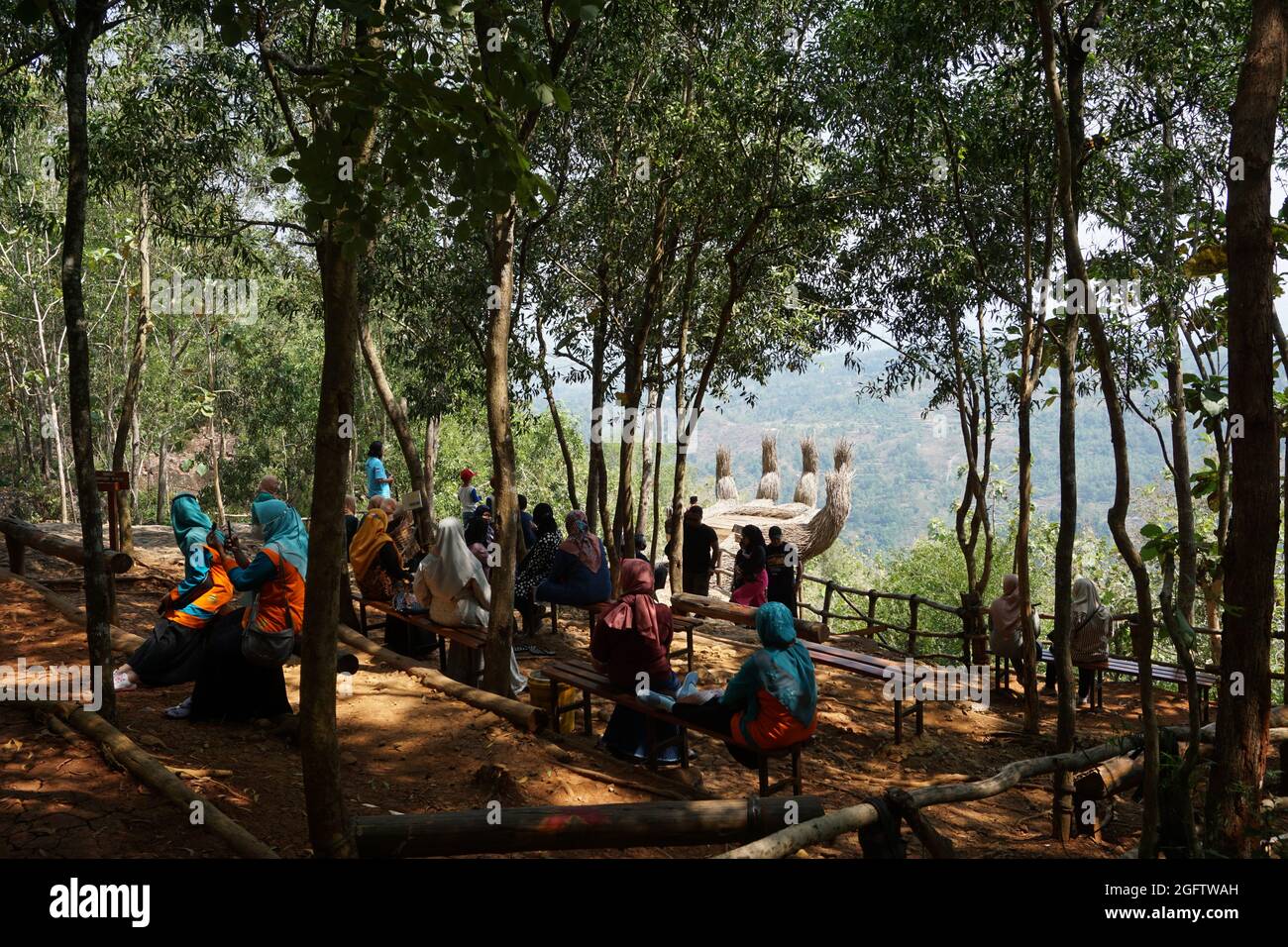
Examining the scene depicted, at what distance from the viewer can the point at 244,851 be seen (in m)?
3.65

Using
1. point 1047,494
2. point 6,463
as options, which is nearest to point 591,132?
point 6,463

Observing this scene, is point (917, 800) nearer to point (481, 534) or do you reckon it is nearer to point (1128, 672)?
point (1128, 672)

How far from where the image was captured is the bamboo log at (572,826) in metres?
3.64

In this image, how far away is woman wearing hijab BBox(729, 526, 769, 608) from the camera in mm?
10500

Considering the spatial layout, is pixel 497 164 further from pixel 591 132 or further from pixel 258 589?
pixel 591 132

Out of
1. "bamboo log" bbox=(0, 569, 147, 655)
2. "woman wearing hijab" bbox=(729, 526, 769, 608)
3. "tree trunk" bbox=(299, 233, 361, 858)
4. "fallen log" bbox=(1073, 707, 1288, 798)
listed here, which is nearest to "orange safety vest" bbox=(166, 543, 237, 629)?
"bamboo log" bbox=(0, 569, 147, 655)

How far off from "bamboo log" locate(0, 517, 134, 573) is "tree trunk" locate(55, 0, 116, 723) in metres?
1.55

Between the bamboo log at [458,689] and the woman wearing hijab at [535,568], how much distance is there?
1.75 metres

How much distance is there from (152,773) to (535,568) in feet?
16.4
